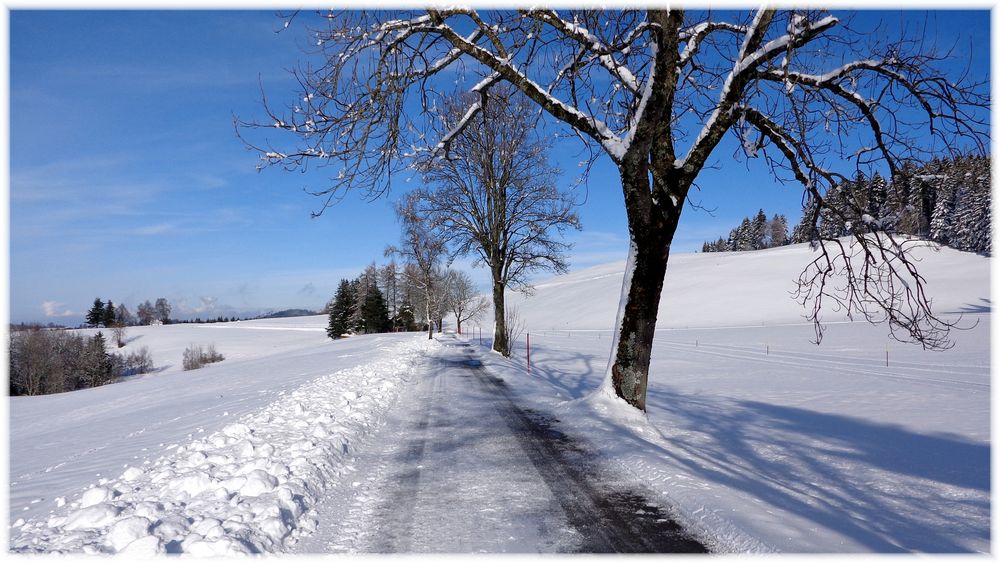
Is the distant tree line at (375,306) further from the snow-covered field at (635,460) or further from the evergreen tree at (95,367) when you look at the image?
the snow-covered field at (635,460)

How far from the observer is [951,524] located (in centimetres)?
443

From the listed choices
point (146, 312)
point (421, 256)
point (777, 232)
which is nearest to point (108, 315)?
point (146, 312)

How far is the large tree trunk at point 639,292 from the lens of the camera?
7.41 meters

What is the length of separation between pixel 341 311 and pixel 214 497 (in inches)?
2734

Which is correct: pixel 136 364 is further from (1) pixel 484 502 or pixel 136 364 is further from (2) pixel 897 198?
(2) pixel 897 198

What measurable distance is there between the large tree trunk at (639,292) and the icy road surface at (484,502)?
4.88 feet

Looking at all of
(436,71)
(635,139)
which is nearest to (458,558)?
(635,139)

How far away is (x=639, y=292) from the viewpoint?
7.63 meters

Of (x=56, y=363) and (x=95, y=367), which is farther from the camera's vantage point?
(x=95, y=367)

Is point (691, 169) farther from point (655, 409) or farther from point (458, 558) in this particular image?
point (458, 558)

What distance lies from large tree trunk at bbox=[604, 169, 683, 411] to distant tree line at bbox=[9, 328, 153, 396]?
176ft

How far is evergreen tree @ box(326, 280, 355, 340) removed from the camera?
2776 inches

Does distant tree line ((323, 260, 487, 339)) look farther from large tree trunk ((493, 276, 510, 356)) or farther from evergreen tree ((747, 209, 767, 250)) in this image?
evergreen tree ((747, 209, 767, 250))

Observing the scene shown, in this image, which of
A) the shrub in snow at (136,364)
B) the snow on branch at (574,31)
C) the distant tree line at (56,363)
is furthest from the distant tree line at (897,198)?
the shrub in snow at (136,364)
